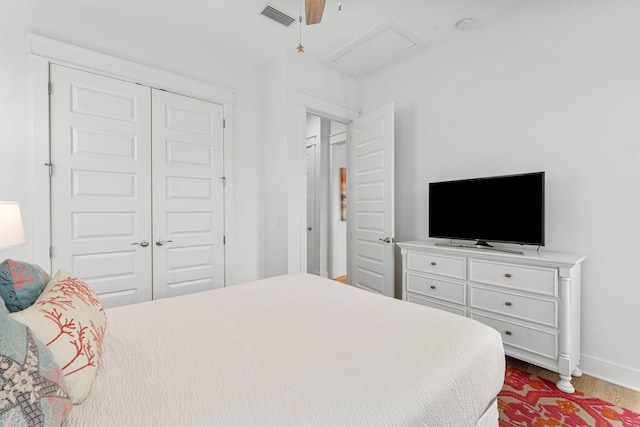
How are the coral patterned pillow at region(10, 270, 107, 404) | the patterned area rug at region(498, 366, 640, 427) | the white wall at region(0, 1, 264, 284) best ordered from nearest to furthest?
1. the coral patterned pillow at region(10, 270, 107, 404)
2. the patterned area rug at region(498, 366, 640, 427)
3. the white wall at region(0, 1, 264, 284)

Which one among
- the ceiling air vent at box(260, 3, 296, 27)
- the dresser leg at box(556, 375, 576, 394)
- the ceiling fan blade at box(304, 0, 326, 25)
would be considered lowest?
the dresser leg at box(556, 375, 576, 394)

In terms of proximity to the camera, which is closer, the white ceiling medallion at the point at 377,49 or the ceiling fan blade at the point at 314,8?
the ceiling fan blade at the point at 314,8

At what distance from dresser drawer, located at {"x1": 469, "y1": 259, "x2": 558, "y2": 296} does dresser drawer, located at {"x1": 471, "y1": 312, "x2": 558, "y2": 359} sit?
29 cm

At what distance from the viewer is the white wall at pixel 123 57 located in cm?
217

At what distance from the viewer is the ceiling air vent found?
251 centimetres

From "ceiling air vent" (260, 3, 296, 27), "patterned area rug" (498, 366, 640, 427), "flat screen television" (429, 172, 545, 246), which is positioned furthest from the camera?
"ceiling air vent" (260, 3, 296, 27)

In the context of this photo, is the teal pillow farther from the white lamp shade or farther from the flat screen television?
the flat screen television

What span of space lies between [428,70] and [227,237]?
2.84 m

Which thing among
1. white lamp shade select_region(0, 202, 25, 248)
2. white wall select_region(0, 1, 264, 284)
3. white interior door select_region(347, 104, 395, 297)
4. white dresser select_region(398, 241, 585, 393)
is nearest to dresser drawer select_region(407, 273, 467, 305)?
white dresser select_region(398, 241, 585, 393)

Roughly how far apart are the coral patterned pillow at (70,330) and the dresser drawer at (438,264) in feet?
7.99

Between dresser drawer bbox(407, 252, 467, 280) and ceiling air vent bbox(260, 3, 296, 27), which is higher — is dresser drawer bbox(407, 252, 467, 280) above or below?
below

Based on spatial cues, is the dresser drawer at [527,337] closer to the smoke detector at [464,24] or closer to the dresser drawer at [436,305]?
the dresser drawer at [436,305]

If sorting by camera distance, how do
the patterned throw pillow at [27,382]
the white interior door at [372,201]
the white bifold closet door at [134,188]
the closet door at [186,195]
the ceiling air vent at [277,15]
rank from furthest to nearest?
the white interior door at [372,201] < the closet door at [186,195] < the ceiling air vent at [277,15] < the white bifold closet door at [134,188] < the patterned throw pillow at [27,382]

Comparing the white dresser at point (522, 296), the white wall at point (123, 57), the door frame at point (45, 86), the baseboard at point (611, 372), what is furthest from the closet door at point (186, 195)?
the baseboard at point (611, 372)
